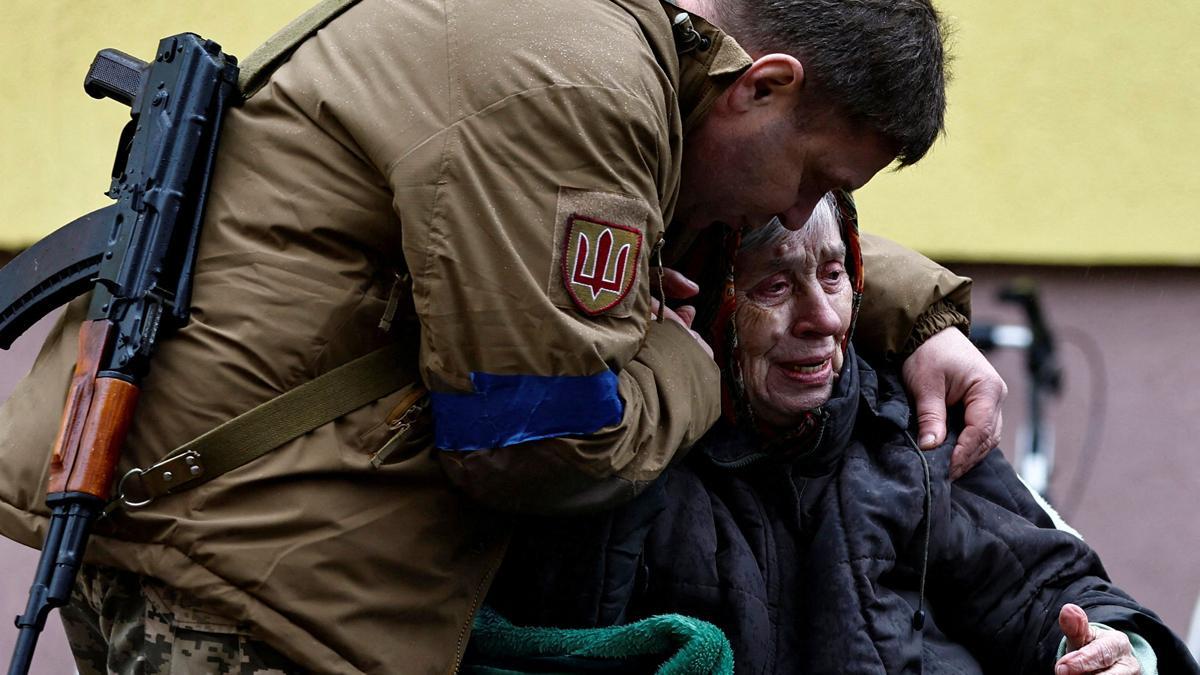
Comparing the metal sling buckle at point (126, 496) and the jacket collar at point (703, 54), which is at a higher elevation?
the jacket collar at point (703, 54)

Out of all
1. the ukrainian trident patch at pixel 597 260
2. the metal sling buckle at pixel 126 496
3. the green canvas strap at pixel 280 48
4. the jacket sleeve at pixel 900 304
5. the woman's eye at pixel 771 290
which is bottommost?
the jacket sleeve at pixel 900 304

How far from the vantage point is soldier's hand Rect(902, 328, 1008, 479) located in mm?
2922

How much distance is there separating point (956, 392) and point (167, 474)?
161cm

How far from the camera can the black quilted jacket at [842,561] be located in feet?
8.21

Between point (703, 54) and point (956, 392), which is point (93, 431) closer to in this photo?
point (703, 54)

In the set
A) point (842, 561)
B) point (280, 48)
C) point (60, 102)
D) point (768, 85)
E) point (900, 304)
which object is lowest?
point (842, 561)

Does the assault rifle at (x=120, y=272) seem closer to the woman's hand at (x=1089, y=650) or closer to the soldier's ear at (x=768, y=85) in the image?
the soldier's ear at (x=768, y=85)

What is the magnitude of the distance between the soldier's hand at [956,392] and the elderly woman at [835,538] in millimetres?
41

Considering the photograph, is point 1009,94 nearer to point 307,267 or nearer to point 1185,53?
point 1185,53

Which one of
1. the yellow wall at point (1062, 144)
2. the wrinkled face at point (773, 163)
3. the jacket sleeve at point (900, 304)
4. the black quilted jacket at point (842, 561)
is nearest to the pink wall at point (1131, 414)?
the yellow wall at point (1062, 144)

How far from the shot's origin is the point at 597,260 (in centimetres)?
199

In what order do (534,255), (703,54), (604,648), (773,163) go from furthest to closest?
1. (604,648)
2. (773,163)
3. (703,54)
4. (534,255)

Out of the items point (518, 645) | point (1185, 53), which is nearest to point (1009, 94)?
point (1185, 53)

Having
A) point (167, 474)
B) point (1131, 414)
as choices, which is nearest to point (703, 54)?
point (167, 474)
